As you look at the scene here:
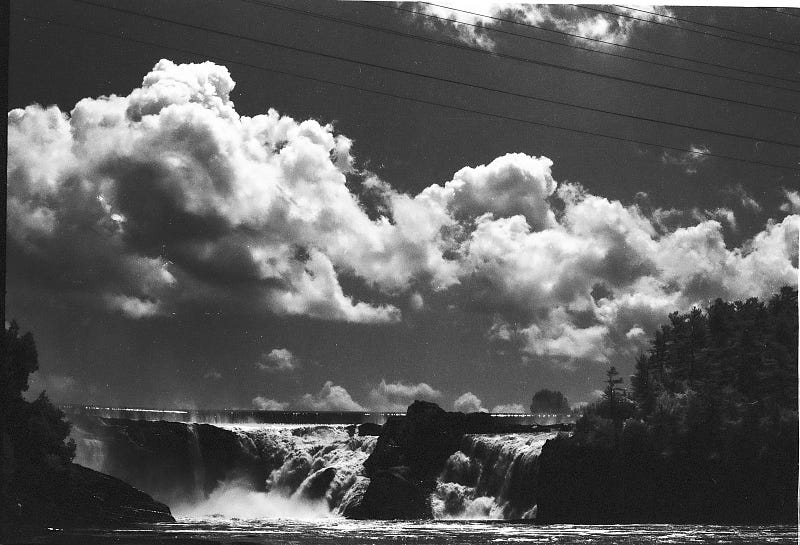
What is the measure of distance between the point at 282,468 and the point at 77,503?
3859mm

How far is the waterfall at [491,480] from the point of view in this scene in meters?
11.0

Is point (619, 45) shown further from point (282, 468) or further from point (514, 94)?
point (282, 468)

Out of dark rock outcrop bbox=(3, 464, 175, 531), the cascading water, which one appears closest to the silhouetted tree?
dark rock outcrop bbox=(3, 464, 175, 531)

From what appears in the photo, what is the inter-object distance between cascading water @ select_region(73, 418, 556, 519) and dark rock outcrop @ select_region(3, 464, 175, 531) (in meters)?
0.54

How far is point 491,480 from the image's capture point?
11.6 metres

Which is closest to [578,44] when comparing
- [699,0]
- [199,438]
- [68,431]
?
[699,0]

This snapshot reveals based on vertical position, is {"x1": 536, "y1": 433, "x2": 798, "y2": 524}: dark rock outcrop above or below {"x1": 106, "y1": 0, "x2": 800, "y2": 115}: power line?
below

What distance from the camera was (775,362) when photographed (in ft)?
34.7

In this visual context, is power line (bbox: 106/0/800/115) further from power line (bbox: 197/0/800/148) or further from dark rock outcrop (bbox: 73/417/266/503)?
dark rock outcrop (bbox: 73/417/266/503)

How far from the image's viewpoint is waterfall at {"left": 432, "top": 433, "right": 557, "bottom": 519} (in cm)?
1104

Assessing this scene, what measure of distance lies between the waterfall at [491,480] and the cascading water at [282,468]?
1 cm

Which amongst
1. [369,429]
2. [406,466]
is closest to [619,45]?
[369,429]

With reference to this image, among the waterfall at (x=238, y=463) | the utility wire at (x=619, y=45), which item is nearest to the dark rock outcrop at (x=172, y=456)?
the waterfall at (x=238, y=463)

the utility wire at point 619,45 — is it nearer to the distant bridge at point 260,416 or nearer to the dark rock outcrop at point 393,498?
the distant bridge at point 260,416
